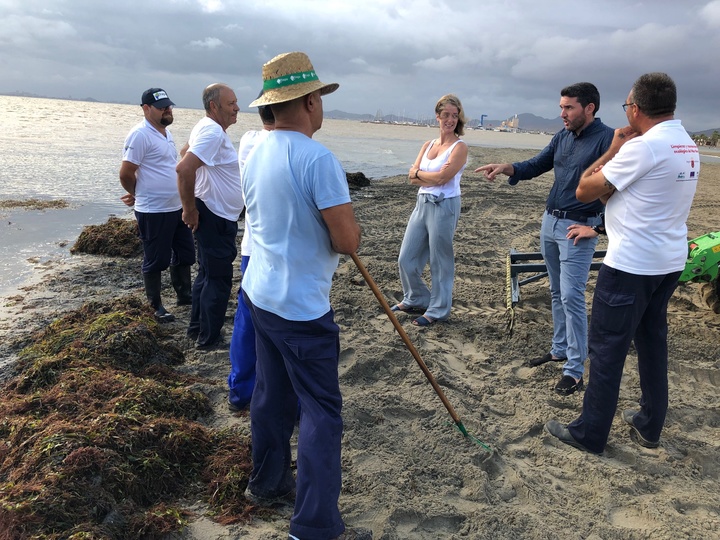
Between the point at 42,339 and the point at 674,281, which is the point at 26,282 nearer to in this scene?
the point at 42,339

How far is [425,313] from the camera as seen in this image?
5.64m

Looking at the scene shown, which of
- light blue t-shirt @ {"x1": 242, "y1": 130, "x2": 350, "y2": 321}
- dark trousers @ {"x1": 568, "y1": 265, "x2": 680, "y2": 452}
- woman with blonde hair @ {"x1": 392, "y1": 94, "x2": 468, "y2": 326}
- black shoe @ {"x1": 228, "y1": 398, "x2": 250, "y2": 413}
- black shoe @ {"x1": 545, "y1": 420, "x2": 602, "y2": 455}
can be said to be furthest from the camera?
woman with blonde hair @ {"x1": 392, "y1": 94, "x2": 468, "y2": 326}

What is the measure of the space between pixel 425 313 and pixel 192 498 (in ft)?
10.9

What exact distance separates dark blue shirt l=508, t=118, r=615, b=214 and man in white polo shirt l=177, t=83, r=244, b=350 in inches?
107

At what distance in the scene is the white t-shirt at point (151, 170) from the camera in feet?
17.0

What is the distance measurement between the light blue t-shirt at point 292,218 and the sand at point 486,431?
1231mm

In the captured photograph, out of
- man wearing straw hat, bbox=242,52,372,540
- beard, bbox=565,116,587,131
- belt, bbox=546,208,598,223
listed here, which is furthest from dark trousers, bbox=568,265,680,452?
man wearing straw hat, bbox=242,52,372,540

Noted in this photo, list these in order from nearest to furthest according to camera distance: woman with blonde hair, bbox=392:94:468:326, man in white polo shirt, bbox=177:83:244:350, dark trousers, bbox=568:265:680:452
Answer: dark trousers, bbox=568:265:680:452, man in white polo shirt, bbox=177:83:244:350, woman with blonde hair, bbox=392:94:468:326

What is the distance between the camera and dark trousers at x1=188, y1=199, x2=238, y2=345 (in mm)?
4555

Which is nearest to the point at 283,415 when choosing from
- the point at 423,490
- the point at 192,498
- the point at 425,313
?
the point at 192,498

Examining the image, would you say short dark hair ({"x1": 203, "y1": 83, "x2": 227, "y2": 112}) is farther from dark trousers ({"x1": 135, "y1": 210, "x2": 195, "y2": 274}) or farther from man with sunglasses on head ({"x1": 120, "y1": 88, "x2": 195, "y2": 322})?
dark trousers ({"x1": 135, "y1": 210, "x2": 195, "y2": 274})

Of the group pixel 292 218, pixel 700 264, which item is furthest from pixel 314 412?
pixel 700 264

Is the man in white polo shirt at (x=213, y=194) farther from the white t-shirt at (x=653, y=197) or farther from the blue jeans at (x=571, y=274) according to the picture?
the white t-shirt at (x=653, y=197)

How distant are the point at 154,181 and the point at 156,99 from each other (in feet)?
2.68
